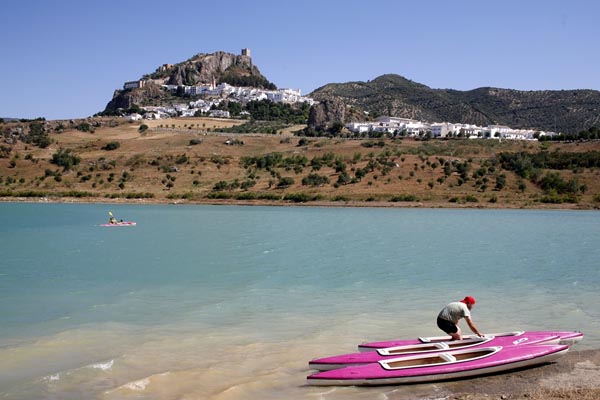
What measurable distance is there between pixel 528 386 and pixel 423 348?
2240 millimetres

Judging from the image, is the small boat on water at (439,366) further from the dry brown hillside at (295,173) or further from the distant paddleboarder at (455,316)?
the dry brown hillside at (295,173)

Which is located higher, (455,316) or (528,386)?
(455,316)

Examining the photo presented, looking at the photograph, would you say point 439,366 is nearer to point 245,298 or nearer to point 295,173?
point 245,298

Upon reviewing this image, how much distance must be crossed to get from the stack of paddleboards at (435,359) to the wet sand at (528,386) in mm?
186

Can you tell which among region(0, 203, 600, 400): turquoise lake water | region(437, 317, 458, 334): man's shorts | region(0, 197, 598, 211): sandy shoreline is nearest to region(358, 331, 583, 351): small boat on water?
region(437, 317, 458, 334): man's shorts

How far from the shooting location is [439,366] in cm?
1245

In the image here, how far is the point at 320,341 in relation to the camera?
53.0 ft

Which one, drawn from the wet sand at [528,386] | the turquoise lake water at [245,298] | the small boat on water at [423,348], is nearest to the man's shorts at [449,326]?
the small boat on water at [423,348]

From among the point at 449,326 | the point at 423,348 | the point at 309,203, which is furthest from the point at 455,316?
the point at 309,203

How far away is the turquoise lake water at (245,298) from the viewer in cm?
1358

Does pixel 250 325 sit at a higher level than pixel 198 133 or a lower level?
lower

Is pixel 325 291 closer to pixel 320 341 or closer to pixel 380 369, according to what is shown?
pixel 320 341

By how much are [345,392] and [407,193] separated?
2671 inches

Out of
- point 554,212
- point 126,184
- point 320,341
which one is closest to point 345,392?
point 320,341
